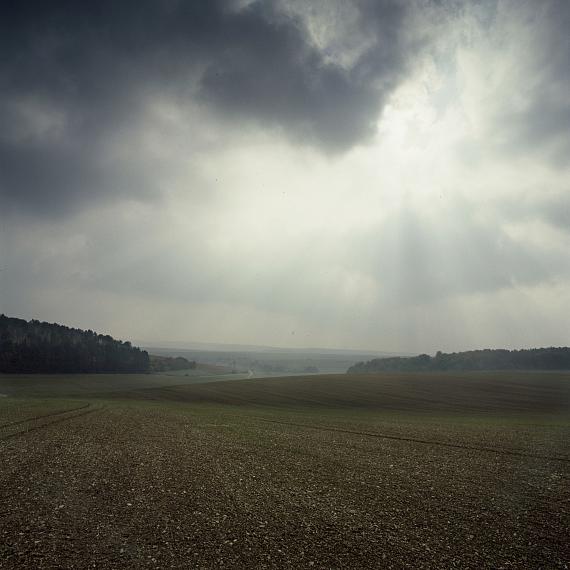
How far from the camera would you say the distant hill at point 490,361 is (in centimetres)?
13862

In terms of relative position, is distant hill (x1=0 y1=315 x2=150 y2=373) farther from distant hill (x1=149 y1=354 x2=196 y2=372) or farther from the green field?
the green field

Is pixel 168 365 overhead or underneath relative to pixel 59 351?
underneath

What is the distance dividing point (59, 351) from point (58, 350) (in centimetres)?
52

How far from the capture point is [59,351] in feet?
418

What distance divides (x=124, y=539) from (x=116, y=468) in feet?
24.6

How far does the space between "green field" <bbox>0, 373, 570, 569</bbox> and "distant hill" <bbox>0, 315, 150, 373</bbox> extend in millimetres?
112069

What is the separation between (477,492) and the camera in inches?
577

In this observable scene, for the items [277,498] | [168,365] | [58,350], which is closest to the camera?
[277,498]

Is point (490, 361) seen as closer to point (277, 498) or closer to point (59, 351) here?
point (277, 498)

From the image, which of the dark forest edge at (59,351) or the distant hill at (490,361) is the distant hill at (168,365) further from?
the distant hill at (490,361)

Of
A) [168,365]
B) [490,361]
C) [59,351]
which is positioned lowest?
[168,365]

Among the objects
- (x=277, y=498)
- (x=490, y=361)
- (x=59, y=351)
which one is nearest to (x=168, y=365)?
(x=59, y=351)

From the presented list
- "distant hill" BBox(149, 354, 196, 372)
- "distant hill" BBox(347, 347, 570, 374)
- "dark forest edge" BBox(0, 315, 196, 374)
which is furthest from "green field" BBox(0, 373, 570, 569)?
"distant hill" BBox(149, 354, 196, 372)

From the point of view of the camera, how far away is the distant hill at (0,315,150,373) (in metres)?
116
